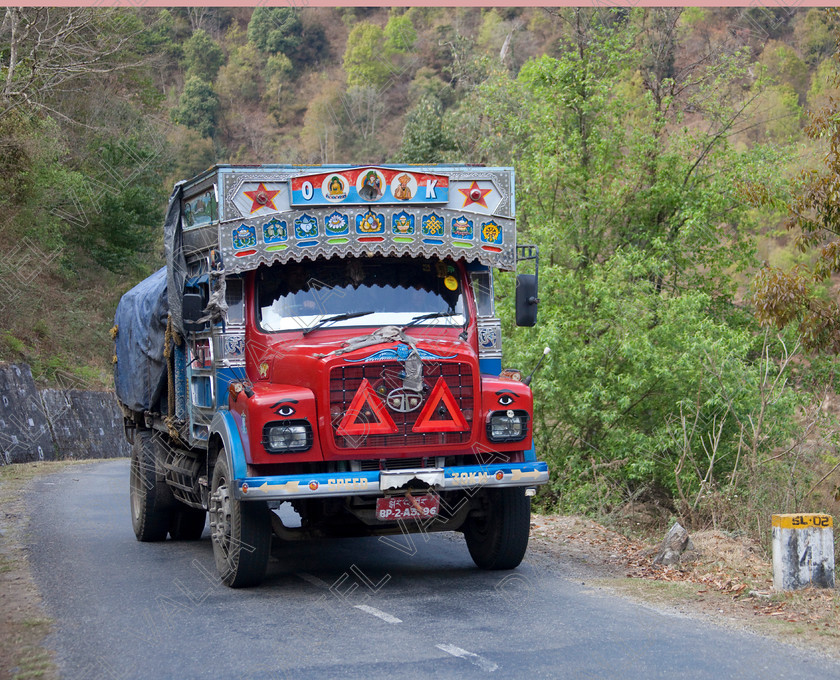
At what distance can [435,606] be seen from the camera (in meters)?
7.86

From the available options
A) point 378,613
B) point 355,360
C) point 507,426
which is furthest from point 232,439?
point 507,426

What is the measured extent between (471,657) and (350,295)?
3.82 meters

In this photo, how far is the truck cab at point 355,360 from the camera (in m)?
8.08

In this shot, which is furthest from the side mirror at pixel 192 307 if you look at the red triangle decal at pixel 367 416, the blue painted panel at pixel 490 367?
the blue painted panel at pixel 490 367

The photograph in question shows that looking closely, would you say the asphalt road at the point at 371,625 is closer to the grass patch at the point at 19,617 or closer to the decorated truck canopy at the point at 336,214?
the grass patch at the point at 19,617

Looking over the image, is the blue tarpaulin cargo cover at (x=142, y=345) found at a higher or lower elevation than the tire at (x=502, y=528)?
higher

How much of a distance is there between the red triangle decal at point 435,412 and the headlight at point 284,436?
2.99 feet

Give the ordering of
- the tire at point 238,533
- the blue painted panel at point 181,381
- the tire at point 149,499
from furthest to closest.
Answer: the tire at point 149,499 → the blue painted panel at point 181,381 → the tire at point 238,533

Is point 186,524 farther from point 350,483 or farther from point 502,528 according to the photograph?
point 350,483

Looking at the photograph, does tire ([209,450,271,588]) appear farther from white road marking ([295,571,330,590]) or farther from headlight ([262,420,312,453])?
white road marking ([295,571,330,590])

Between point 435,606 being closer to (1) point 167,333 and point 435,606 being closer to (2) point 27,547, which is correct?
(1) point 167,333

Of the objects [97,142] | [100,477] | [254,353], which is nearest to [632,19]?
[100,477]

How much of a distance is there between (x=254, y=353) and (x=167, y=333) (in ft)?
8.56

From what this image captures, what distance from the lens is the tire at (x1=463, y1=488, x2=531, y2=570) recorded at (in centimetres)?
895
